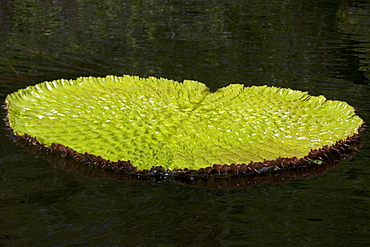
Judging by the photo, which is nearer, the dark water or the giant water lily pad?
the dark water

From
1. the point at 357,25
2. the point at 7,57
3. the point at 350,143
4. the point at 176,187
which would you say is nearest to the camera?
the point at 176,187

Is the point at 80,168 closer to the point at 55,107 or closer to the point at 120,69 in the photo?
the point at 55,107

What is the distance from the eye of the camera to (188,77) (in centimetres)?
320

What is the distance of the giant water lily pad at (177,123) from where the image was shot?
2.13m

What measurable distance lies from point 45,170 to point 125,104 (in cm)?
64

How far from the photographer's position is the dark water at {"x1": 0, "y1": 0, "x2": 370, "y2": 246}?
1.67m

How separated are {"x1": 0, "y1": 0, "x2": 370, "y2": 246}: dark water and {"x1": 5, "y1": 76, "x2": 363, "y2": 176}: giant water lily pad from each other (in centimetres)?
13

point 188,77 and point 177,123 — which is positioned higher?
point 188,77

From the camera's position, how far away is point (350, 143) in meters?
2.39

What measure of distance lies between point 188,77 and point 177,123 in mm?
856

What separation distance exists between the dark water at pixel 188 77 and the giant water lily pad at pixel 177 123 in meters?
0.13

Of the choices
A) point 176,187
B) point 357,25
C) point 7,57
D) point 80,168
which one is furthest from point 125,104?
point 357,25

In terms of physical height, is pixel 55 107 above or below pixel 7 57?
below

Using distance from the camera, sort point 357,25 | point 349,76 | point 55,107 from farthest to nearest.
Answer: point 357,25 → point 349,76 → point 55,107
